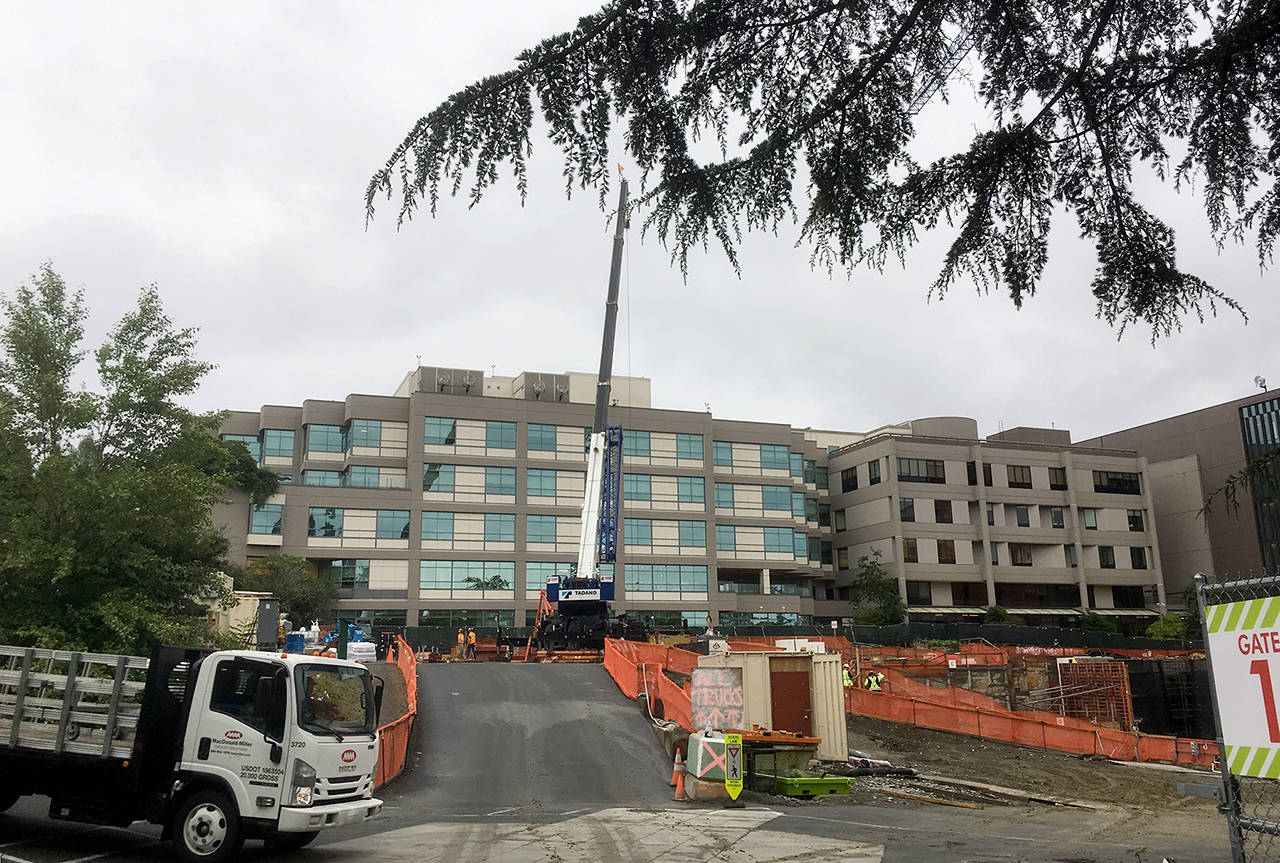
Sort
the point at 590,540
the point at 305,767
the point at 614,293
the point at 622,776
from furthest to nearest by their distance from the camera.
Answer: the point at 614,293, the point at 590,540, the point at 622,776, the point at 305,767

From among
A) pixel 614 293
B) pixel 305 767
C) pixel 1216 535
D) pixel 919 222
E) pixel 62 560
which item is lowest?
pixel 305 767

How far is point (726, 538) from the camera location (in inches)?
3041

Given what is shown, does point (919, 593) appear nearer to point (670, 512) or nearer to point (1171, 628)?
point (1171, 628)

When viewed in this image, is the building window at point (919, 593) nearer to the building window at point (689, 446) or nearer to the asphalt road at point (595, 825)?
the building window at point (689, 446)

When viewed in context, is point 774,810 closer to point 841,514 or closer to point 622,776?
point 622,776

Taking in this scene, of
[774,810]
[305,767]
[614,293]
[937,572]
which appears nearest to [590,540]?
[614,293]

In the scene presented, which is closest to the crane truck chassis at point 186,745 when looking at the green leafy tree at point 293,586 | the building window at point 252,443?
the green leafy tree at point 293,586

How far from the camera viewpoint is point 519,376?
7956cm

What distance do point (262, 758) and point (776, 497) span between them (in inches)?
2790

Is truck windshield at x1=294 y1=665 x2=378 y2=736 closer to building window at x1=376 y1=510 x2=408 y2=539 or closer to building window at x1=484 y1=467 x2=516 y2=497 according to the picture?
building window at x1=376 y1=510 x2=408 y2=539

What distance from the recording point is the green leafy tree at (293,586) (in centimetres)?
→ 5997

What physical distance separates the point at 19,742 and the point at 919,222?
1121 cm

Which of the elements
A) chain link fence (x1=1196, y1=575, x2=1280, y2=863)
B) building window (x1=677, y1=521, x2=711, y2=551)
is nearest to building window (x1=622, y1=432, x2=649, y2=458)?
building window (x1=677, y1=521, x2=711, y2=551)

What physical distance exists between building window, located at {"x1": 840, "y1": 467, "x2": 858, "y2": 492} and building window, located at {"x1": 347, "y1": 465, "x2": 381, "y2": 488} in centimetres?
4096
